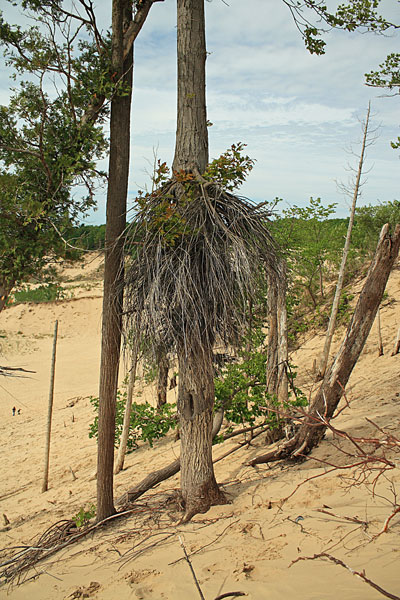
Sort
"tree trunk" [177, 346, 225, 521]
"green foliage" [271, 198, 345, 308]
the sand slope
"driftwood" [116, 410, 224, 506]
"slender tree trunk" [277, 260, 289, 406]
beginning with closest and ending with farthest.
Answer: the sand slope → "tree trunk" [177, 346, 225, 521] → "driftwood" [116, 410, 224, 506] → "slender tree trunk" [277, 260, 289, 406] → "green foliage" [271, 198, 345, 308]

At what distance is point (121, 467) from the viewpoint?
978 cm

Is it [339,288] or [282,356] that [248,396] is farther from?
[339,288]

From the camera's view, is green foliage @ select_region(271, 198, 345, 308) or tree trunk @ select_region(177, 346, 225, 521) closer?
tree trunk @ select_region(177, 346, 225, 521)

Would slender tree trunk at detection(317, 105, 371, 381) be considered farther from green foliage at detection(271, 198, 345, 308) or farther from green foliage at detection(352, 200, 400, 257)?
green foliage at detection(352, 200, 400, 257)

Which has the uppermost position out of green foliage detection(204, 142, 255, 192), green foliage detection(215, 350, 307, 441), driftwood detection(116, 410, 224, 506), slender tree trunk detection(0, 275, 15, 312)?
green foliage detection(204, 142, 255, 192)

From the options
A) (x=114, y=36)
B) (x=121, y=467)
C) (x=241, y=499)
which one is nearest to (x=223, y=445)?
(x=121, y=467)

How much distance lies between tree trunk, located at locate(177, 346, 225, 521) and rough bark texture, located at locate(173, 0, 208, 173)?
239 centimetres

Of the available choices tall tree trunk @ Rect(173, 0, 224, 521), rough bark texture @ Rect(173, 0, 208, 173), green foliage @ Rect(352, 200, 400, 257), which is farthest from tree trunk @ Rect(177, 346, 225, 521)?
green foliage @ Rect(352, 200, 400, 257)

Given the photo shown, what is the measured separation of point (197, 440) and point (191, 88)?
160 inches

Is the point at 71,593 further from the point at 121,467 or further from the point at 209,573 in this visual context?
the point at 121,467

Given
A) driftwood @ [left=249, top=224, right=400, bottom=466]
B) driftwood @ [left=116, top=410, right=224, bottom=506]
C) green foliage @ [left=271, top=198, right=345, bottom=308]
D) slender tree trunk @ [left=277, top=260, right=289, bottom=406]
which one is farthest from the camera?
green foliage @ [left=271, top=198, right=345, bottom=308]

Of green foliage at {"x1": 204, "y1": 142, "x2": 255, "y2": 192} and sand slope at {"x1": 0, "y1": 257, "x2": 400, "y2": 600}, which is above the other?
green foliage at {"x1": 204, "y1": 142, "x2": 255, "y2": 192}

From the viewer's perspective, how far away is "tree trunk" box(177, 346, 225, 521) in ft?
17.7

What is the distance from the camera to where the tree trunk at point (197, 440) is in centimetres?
539
